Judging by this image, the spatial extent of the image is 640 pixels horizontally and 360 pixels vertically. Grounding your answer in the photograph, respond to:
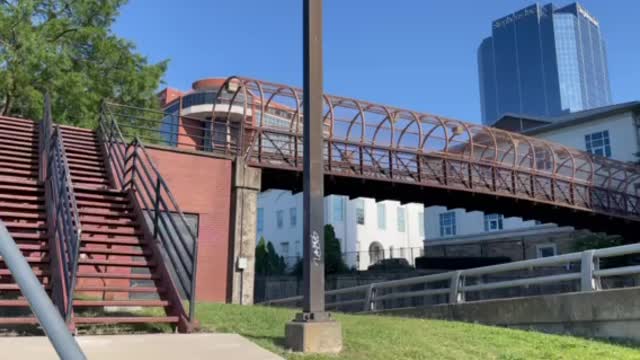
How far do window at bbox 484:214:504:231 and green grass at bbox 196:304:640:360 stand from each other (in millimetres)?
37189

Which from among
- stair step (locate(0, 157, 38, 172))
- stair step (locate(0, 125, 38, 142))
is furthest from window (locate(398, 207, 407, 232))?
stair step (locate(0, 157, 38, 172))

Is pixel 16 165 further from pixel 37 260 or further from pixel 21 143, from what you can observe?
pixel 37 260

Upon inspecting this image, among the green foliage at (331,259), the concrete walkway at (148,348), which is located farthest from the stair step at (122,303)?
the green foliage at (331,259)

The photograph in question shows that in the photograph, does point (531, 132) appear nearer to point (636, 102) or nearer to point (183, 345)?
point (636, 102)

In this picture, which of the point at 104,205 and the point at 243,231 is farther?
the point at 243,231

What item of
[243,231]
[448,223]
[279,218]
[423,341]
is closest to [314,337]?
[423,341]

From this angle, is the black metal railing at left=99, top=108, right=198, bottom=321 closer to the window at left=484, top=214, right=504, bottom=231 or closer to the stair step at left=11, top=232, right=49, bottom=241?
the stair step at left=11, top=232, right=49, bottom=241

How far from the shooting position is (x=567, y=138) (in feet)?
141

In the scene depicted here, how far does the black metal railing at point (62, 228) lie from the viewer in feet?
22.8

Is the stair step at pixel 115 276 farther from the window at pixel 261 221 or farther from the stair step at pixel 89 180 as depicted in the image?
the window at pixel 261 221

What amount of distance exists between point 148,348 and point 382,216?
57937 millimetres

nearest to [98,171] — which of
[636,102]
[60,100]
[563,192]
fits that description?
[60,100]

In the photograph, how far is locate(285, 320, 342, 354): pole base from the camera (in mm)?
6336

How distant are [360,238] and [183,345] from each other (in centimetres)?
5466
